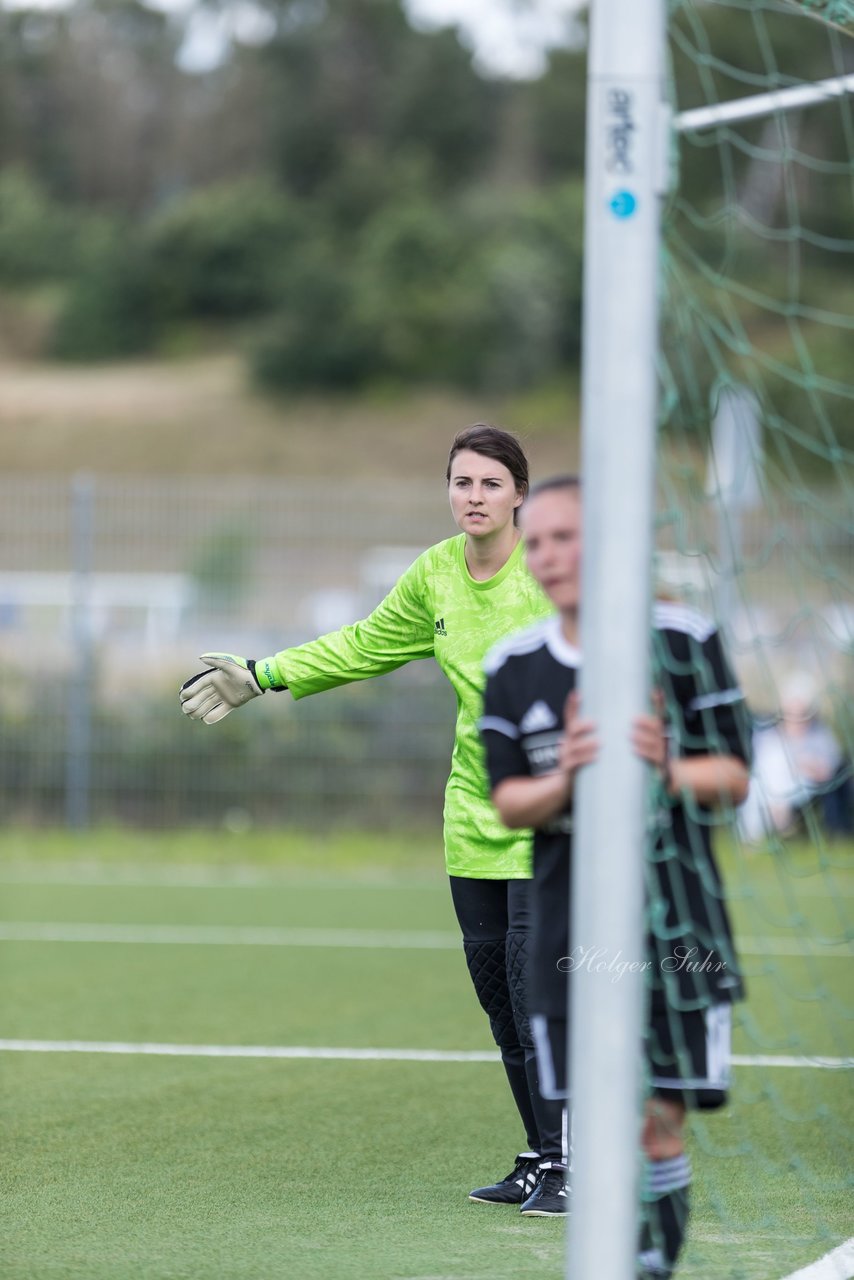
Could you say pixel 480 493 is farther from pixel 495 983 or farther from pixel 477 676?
pixel 495 983

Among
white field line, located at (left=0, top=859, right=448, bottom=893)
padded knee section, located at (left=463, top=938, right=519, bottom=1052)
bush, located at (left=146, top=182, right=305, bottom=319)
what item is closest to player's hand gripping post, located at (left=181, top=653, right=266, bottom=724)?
padded knee section, located at (left=463, top=938, right=519, bottom=1052)

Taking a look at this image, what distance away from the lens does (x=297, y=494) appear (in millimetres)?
Result: 13898

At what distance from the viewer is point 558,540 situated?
10.8ft

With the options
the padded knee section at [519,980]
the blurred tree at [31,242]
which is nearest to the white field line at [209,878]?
the padded knee section at [519,980]

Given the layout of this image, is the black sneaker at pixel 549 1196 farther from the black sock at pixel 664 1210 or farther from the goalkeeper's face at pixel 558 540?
the goalkeeper's face at pixel 558 540

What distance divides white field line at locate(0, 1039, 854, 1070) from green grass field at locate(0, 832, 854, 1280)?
0.14 ft

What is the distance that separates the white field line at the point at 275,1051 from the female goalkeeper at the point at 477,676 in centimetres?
187

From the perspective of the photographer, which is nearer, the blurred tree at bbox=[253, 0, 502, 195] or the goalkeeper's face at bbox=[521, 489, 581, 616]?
the goalkeeper's face at bbox=[521, 489, 581, 616]

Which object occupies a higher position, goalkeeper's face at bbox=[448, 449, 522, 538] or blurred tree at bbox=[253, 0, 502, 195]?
blurred tree at bbox=[253, 0, 502, 195]

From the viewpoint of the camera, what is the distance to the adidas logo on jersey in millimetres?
3381

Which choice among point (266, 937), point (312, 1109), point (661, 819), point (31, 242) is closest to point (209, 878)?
point (266, 937)

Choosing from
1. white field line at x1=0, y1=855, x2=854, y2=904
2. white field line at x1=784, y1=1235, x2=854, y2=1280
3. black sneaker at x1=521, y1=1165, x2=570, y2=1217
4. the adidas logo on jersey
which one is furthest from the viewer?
white field line at x1=0, y1=855, x2=854, y2=904

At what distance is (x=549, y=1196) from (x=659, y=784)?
1.81 metres

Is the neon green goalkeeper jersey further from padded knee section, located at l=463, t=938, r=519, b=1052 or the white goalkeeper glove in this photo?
padded knee section, located at l=463, t=938, r=519, b=1052
